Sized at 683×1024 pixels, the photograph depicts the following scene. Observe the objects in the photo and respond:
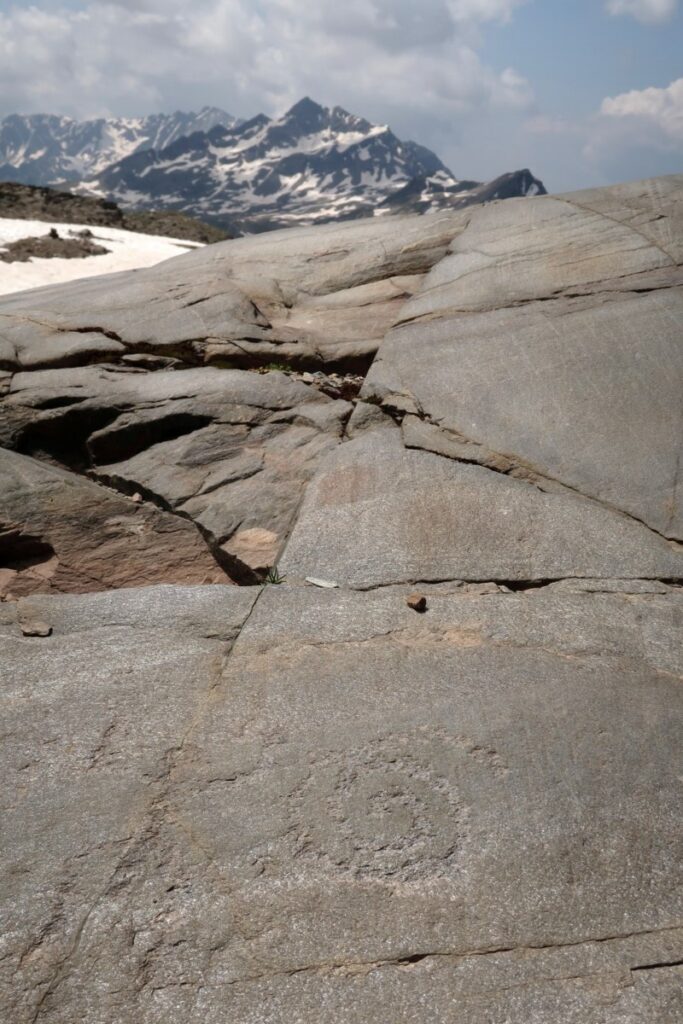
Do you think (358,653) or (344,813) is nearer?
(344,813)

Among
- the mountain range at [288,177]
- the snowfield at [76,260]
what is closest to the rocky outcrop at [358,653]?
the snowfield at [76,260]

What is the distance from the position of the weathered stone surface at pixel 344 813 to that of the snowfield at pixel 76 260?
13.6m

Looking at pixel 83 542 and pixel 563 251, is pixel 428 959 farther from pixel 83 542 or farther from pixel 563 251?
pixel 563 251

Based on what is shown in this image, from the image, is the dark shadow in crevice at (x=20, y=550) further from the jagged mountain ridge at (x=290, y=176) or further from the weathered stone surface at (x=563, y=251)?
the jagged mountain ridge at (x=290, y=176)

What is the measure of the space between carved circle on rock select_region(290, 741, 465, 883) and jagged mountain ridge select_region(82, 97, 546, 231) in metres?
98.3

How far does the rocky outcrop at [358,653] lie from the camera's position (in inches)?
116

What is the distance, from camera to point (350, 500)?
541cm

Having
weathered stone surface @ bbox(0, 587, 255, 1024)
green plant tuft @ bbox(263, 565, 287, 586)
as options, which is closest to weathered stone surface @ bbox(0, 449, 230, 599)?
green plant tuft @ bbox(263, 565, 287, 586)

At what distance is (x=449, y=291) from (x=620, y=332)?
178 centimetres

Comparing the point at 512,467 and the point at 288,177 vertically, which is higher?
the point at 288,177

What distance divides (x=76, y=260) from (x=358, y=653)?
791 inches

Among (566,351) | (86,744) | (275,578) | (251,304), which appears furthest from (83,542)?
(566,351)

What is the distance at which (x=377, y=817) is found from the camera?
3.33 m

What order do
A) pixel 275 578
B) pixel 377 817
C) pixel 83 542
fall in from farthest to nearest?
pixel 83 542 < pixel 275 578 < pixel 377 817
